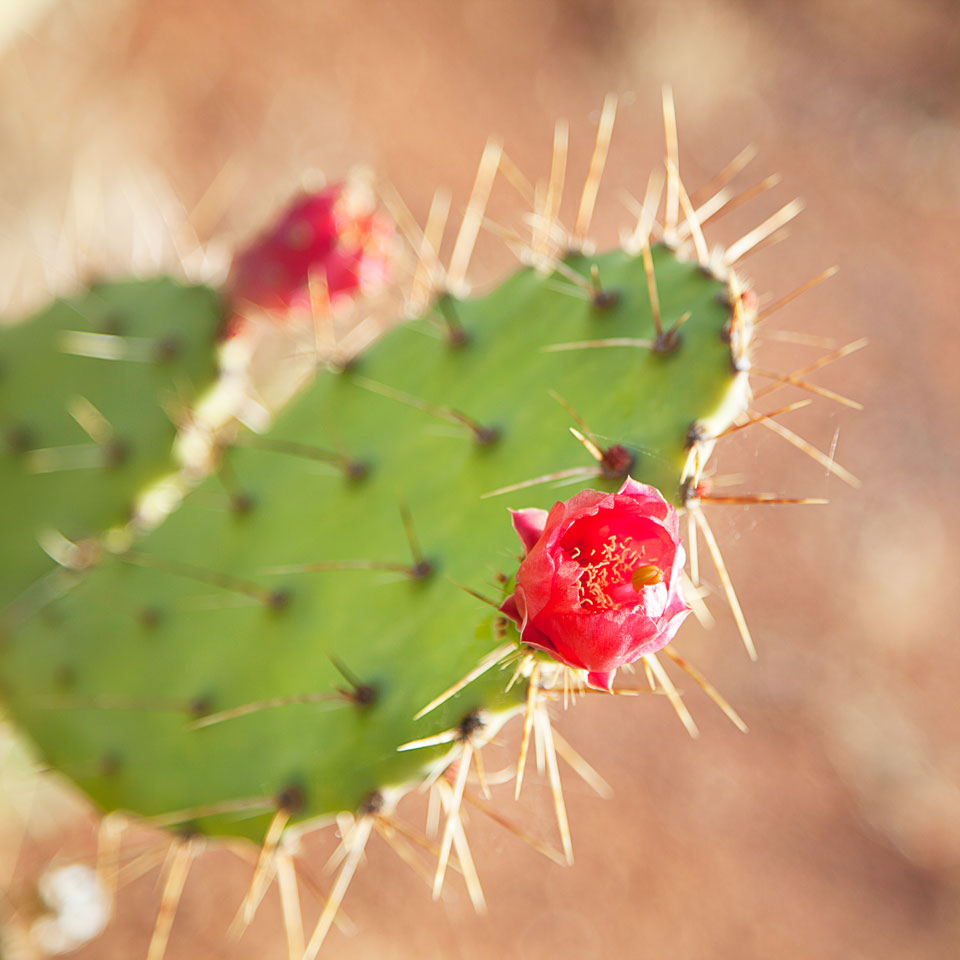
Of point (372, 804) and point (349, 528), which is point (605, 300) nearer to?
point (349, 528)

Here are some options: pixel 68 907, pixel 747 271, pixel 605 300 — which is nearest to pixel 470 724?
pixel 605 300

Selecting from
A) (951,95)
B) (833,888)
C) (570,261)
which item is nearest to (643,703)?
(833,888)

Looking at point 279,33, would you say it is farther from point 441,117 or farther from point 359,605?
point 359,605

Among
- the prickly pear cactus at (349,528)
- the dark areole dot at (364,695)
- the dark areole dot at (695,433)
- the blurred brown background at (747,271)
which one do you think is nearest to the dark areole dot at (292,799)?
the prickly pear cactus at (349,528)

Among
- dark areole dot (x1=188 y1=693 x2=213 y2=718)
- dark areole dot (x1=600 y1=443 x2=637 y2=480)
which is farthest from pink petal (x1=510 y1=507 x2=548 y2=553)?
dark areole dot (x1=188 y1=693 x2=213 y2=718)

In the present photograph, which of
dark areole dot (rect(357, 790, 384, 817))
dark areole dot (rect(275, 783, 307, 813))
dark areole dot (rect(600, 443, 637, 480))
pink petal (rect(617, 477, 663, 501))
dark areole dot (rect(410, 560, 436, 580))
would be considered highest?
pink petal (rect(617, 477, 663, 501))

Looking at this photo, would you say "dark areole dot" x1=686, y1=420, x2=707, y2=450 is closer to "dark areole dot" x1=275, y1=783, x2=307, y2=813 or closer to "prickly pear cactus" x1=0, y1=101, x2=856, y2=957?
"prickly pear cactus" x1=0, y1=101, x2=856, y2=957

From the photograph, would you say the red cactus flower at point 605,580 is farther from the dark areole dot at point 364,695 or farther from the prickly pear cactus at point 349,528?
the dark areole dot at point 364,695
